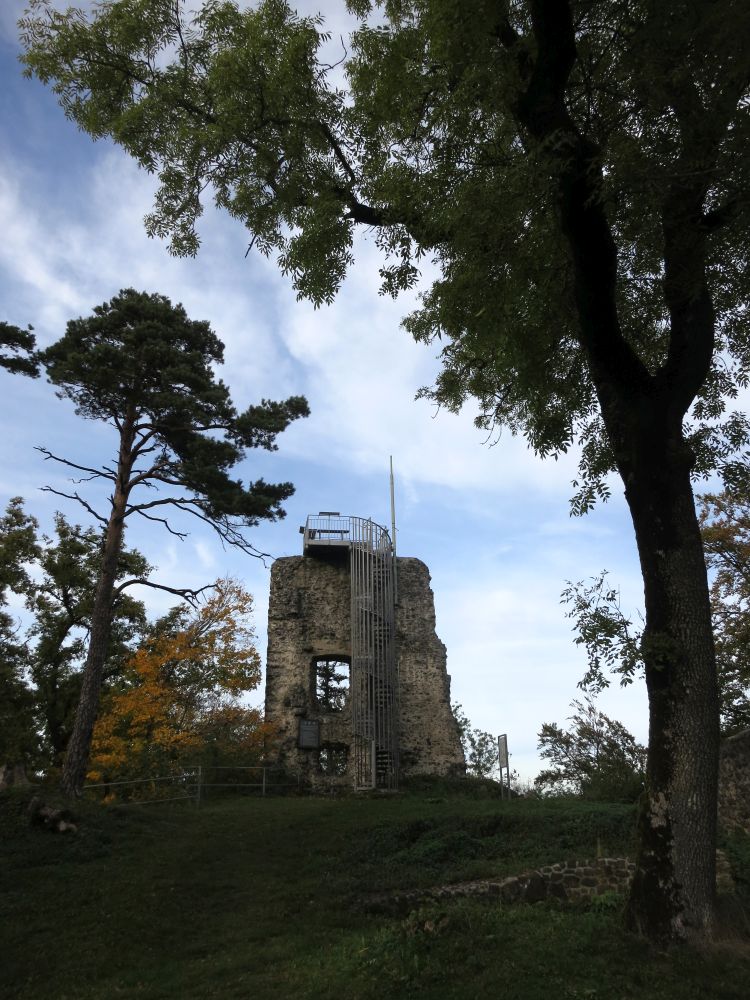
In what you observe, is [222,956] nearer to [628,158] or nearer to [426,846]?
[426,846]

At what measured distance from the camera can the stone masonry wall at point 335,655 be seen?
2064 centimetres

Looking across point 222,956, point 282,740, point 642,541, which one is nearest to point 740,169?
point 642,541

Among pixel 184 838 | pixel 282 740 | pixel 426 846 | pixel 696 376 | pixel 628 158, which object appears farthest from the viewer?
pixel 282 740

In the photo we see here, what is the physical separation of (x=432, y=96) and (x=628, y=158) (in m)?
2.95

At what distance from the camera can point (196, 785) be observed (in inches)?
659

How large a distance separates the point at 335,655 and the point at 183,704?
15.4 ft

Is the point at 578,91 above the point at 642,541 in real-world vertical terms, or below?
above

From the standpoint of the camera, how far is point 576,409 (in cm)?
829

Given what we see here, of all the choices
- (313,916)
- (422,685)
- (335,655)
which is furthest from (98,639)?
(422,685)

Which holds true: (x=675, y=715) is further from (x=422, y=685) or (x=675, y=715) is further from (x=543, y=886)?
(x=422, y=685)

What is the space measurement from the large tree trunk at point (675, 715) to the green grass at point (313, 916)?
15.2 inches

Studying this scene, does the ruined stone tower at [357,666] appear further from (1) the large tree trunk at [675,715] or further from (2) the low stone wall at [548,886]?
(1) the large tree trunk at [675,715]

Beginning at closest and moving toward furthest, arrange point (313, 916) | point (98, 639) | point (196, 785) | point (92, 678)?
point (313, 916), point (92, 678), point (98, 639), point (196, 785)

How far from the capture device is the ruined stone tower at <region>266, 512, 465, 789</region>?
20016 millimetres
